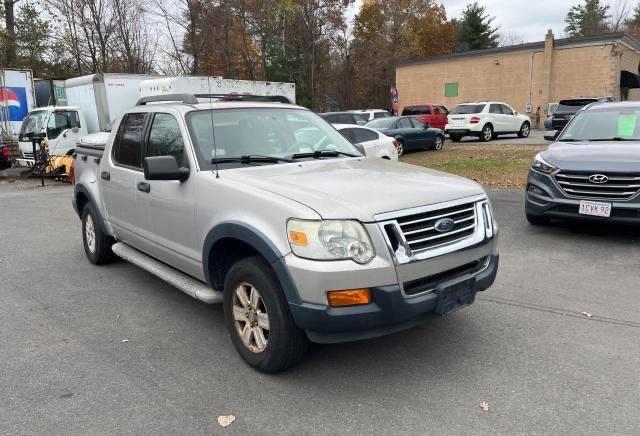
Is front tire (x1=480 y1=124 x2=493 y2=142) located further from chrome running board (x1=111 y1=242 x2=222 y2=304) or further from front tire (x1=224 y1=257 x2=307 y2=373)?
front tire (x1=224 y1=257 x2=307 y2=373)

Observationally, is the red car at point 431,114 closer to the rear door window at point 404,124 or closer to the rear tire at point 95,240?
the rear door window at point 404,124

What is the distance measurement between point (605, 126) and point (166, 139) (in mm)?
6031

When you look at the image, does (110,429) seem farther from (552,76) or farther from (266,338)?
(552,76)

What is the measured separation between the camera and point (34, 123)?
1630 cm

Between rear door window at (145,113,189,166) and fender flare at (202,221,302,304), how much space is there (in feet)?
2.47

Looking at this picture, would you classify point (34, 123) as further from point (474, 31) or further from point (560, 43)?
point (474, 31)

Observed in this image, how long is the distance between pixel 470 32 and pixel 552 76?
27595 mm

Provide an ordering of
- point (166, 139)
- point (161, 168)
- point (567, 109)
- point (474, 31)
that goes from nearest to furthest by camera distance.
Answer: point (161, 168)
point (166, 139)
point (567, 109)
point (474, 31)

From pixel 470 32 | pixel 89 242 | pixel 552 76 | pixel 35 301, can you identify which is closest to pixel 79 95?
pixel 89 242

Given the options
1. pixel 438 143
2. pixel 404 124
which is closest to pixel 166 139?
pixel 404 124

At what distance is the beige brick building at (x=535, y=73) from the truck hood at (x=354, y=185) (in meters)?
30.0

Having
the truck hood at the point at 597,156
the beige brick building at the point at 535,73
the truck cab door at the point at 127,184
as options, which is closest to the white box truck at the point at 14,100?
the truck cab door at the point at 127,184

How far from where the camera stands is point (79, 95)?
1755 centimetres

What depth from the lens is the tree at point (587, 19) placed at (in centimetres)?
6137
